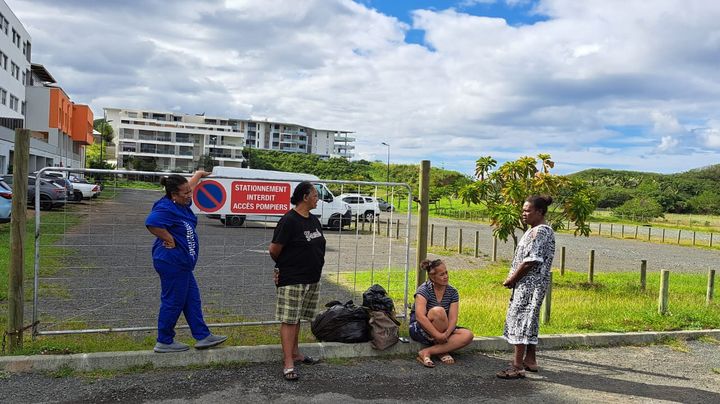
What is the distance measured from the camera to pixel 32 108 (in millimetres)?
54531

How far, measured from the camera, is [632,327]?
719cm

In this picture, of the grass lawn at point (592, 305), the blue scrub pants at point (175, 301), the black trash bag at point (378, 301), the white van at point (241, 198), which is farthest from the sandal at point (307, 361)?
the grass lawn at point (592, 305)

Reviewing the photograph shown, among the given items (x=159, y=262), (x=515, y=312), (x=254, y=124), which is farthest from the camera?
(x=254, y=124)

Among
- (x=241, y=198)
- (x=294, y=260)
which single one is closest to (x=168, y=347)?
(x=294, y=260)

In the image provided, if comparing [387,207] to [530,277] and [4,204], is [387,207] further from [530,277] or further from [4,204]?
[4,204]

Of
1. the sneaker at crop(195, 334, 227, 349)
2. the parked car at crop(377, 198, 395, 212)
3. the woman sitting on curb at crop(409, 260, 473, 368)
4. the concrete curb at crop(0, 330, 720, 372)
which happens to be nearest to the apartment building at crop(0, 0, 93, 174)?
the parked car at crop(377, 198, 395, 212)

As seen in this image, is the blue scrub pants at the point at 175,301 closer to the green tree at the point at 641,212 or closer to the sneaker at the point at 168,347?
the sneaker at the point at 168,347

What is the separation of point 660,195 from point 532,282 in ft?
295

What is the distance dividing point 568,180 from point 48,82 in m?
69.2

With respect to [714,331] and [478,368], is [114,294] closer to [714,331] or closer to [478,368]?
[478,368]

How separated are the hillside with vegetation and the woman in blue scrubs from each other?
2559 inches

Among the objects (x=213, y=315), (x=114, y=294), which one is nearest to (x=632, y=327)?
(x=213, y=315)

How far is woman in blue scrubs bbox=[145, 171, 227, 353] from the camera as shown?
4.86 metres

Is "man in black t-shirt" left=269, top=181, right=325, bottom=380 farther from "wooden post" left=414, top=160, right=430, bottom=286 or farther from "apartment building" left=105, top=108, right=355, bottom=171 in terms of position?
"apartment building" left=105, top=108, right=355, bottom=171
